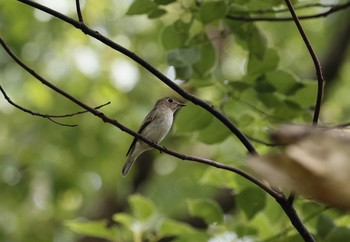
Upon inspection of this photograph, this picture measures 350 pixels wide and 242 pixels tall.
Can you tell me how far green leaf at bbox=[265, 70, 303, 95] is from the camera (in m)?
2.94

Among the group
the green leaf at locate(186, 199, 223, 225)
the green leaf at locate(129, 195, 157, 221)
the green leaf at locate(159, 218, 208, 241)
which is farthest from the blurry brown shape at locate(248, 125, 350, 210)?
the green leaf at locate(129, 195, 157, 221)

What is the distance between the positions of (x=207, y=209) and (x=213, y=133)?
1.69 ft

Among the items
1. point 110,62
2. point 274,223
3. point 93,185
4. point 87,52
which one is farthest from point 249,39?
point 93,185

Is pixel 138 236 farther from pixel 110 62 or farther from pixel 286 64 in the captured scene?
pixel 286 64

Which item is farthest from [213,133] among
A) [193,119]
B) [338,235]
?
[338,235]

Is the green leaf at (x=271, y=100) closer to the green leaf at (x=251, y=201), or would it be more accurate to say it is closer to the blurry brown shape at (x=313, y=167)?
the green leaf at (x=251, y=201)

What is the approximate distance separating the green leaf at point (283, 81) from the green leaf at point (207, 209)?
0.69 m

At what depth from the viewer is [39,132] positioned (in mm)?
7277

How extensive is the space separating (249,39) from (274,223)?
1136mm

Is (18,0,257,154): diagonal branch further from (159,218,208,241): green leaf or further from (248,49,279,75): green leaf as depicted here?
(159,218,208,241): green leaf

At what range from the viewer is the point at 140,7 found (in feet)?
8.57

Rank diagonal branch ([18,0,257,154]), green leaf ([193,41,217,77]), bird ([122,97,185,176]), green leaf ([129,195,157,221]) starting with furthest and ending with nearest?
1. bird ([122,97,185,176])
2. green leaf ([129,195,157,221])
3. green leaf ([193,41,217,77])
4. diagonal branch ([18,0,257,154])

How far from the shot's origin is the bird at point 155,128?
4.09m

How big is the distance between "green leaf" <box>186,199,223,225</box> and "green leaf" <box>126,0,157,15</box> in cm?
104
